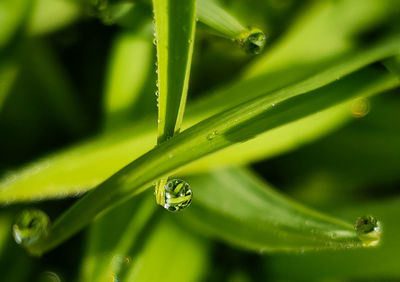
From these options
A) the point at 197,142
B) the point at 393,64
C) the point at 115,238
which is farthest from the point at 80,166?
the point at 393,64

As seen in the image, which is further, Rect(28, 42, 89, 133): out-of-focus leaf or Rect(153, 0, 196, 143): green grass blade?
Rect(28, 42, 89, 133): out-of-focus leaf

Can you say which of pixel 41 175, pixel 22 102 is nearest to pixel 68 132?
pixel 22 102

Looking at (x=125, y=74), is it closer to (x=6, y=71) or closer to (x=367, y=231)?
(x=6, y=71)

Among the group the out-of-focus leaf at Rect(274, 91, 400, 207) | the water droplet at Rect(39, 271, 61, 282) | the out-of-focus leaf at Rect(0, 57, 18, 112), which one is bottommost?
the water droplet at Rect(39, 271, 61, 282)

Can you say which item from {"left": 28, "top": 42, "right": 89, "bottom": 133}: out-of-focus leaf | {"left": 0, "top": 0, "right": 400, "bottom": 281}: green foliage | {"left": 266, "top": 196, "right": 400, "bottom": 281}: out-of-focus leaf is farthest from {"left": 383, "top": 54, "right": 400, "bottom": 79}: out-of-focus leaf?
{"left": 28, "top": 42, "right": 89, "bottom": 133}: out-of-focus leaf

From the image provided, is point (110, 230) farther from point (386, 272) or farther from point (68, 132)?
point (386, 272)

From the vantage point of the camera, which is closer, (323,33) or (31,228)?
(31,228)

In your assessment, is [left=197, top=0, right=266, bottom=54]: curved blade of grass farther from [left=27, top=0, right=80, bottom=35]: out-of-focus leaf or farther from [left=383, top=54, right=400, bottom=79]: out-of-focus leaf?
[left=27, top=0, right=80, bottom=35]: out-of-focus leaf

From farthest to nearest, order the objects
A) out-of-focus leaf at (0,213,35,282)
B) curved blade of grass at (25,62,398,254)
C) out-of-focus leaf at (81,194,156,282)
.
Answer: out-of-focus leaf at (0,213,35,282) < out-of-focus leaf at (81,194,156,282) < curved blade of grass at (25,62,398,254)

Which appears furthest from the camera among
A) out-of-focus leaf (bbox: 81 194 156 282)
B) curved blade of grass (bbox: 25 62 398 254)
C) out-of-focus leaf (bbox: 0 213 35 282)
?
out-of-focus leaf (bbox: 0 213 35 282)
